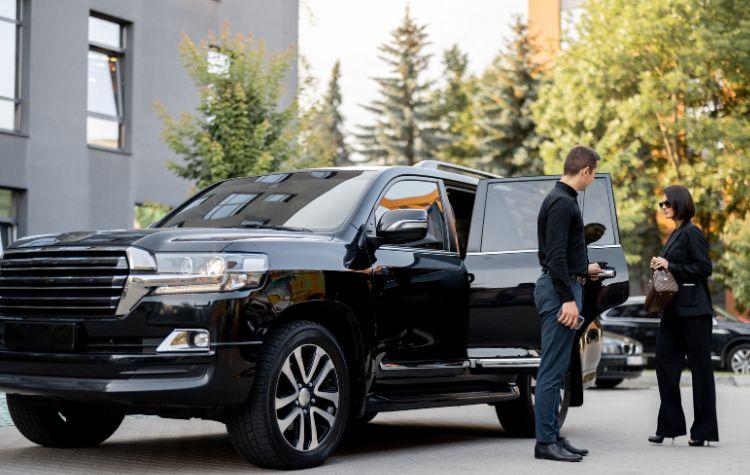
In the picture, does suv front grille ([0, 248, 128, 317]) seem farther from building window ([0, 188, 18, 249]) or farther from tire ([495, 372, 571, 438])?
building window ([0, 188, 18, 249])

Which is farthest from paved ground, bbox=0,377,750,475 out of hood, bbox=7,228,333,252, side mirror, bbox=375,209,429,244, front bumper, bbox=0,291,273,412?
side mirror, bbox=375,209,429,244

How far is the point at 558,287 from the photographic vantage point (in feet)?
24.9

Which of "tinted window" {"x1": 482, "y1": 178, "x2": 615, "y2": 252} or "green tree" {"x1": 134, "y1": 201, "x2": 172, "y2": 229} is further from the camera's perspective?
"green tree" {"x1": 134, "y1": 201, "x2": 172, "y2": 229}

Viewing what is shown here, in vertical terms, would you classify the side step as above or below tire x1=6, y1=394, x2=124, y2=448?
above

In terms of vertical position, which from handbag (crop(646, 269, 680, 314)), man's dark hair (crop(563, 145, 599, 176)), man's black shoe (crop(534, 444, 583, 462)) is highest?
man's dark hair (crop(563, 145, 599, 176))

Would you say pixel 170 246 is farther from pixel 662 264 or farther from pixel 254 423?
pixel 662 264

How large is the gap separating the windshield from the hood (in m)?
Answer: 0.46

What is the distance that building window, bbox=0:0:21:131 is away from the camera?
19.6 m

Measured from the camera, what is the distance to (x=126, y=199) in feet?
70.9

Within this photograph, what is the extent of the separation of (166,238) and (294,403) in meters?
1.22

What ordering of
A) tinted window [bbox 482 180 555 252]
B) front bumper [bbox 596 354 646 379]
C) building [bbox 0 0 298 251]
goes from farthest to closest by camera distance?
building [bbox 0 0 298 251], front bumper [bbox 596 354 646 379], tinted window [bbox 482 180 555 252]

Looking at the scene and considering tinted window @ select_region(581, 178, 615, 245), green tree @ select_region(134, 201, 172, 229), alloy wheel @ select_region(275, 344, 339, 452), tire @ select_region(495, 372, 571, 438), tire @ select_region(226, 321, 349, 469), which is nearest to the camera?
tire @ select_region(226, 321, 349, 469)

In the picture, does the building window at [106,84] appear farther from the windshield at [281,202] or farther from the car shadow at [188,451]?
the windshield at [281,202]

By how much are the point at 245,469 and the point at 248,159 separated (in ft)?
39.7
